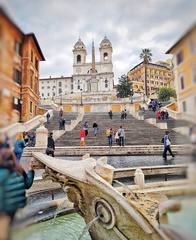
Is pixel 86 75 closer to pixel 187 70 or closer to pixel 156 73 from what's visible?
pixel 156 73

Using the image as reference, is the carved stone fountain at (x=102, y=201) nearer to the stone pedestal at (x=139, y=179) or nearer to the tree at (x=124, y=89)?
the stone pedestal at (x=139, y=179)

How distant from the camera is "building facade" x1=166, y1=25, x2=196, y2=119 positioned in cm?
105

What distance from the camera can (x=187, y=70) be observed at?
3.64 feet

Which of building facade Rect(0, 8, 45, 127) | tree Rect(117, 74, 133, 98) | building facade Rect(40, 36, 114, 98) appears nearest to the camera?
building facade Rect(0, 8, 45, 127)

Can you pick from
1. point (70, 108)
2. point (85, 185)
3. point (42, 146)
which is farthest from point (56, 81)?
point (85, 185)

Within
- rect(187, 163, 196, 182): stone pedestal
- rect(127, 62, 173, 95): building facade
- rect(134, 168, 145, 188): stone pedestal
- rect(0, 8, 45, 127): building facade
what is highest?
rect(127, 62, 173, 95): building facade

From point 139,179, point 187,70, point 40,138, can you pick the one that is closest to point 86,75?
point 40,138

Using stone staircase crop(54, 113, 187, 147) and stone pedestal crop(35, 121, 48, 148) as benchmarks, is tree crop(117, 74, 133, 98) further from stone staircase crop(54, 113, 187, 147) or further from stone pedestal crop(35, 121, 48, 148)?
stone pedestal crop(35, 121, 48, 148)

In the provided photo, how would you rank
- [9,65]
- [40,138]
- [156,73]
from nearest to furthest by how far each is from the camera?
[9,65] < [156,73] < [40,138]

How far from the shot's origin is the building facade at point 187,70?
1.05 metres

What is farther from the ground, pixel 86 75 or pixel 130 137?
pixel 86 75

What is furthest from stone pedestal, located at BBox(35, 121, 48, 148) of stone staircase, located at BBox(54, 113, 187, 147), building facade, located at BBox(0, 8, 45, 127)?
building facade, located at BBox(0, 8, 45, 127)

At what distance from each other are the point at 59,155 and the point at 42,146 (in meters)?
1.26

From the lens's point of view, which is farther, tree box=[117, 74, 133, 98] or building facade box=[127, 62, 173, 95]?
tree box=[117, 74, 133, 98]
